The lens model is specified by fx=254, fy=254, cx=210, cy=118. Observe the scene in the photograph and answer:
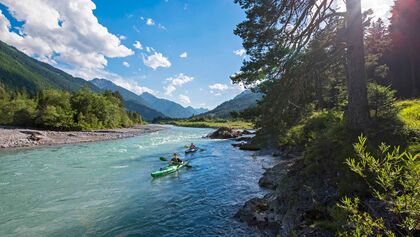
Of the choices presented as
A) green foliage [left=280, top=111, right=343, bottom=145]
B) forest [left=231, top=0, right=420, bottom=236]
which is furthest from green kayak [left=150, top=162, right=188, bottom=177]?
green foliage [left=280, top=111, right=343, bottom=145]

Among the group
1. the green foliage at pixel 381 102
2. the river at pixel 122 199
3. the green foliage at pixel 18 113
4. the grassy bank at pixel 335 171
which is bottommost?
the river at pixel 122 199

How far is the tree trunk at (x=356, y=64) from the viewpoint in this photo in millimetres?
10336

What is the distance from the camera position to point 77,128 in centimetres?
6119

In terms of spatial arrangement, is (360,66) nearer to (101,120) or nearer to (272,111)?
(272,111)

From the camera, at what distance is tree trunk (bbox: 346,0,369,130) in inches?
407

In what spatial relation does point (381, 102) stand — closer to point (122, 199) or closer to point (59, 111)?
point (122, 199)

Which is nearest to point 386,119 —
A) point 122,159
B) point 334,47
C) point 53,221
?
point 334,47

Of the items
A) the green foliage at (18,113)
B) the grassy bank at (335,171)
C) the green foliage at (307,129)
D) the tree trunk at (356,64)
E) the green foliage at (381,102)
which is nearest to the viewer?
the grassy bank at (335,171)

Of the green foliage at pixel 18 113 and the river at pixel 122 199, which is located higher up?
the green foliage at pixel 18 113

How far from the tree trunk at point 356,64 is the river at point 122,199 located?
6252 millimetres

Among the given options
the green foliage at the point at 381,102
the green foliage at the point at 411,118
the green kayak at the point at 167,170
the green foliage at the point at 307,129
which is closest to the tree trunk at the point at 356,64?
the green foliage at the point at 381,102

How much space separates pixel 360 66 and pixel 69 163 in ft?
83.9

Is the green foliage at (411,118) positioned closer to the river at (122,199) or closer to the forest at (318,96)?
the forest at (318,96)

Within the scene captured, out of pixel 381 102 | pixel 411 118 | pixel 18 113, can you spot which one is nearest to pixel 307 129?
pixel 381 102
